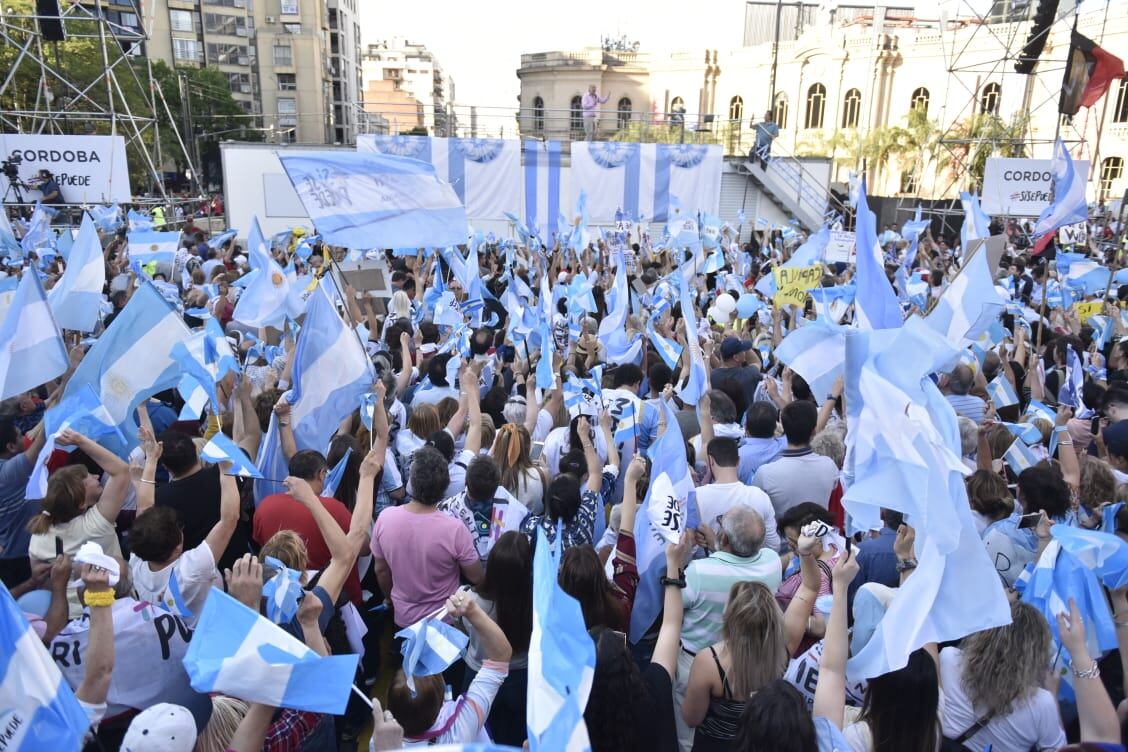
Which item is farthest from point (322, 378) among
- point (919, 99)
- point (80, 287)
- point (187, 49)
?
point (187, 49)

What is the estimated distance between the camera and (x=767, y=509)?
12.3 feet

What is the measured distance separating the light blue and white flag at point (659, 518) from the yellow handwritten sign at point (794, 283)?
16.3 feet

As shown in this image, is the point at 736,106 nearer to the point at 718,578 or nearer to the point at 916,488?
the point at 718,578

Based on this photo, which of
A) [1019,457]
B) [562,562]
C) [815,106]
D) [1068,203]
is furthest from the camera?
[815,106]

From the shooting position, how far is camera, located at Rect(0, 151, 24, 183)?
13.0 m

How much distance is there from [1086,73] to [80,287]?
13.3 m

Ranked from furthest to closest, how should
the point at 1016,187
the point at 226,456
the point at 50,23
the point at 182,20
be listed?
the point at 182,20, the point at 50,23, the point at 1016,187, the point at 226,456

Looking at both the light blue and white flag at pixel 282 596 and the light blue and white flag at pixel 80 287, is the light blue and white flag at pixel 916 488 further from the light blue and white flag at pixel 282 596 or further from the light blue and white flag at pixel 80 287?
the light blue and white flag at pixel 80 287

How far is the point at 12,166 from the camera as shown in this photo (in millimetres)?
13078

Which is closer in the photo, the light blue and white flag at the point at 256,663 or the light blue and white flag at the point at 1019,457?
the light blue and white flag at the point at 256,663

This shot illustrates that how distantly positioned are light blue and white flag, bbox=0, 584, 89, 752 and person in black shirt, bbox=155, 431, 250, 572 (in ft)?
5.90

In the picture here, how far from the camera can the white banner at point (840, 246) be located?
35.2 ft

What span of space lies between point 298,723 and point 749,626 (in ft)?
4.79

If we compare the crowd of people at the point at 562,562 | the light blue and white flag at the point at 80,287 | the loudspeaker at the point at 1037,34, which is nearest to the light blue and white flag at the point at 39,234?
the light blue and white flag at the point at 80,287
